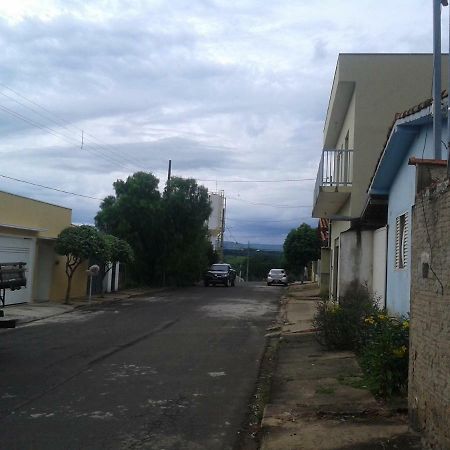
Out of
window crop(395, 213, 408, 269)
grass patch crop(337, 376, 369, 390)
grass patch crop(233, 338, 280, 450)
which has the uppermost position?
window crop(395, 213, 408, 269)

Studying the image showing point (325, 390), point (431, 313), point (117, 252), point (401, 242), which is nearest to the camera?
point (431, 313)

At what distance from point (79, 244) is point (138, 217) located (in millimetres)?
14440

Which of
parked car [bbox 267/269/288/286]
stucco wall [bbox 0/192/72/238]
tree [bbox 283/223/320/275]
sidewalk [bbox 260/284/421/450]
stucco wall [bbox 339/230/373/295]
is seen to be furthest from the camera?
tree [bbox 283/223/320/275]

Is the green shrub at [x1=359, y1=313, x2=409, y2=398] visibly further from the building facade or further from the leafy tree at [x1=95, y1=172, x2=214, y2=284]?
the leafy tree at [x1=95, y1=172, x2=214, y2=284]

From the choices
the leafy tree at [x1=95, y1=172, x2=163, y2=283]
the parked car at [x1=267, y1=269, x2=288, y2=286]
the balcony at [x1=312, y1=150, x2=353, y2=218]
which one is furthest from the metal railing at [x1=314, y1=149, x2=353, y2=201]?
the parked car at [x1=267, y1=269, x2=288, y2=286]

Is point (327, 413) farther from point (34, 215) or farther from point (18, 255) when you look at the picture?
point (34, 215)

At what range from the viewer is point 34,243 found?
74.6 feet

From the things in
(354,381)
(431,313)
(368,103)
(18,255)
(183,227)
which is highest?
(368,103)

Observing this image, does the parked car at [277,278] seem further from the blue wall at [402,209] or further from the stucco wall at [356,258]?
the blue wall at [402,209]

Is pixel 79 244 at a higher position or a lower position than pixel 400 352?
higher

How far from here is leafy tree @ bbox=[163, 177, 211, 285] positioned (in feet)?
124

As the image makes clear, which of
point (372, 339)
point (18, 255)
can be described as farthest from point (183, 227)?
point (372, 339)

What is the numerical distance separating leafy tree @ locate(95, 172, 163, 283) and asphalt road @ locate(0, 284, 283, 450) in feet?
64.3

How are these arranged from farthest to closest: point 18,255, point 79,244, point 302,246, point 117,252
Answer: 1. point 302,246
2. point 117,252
3. point 79,244
4. point 18,255
